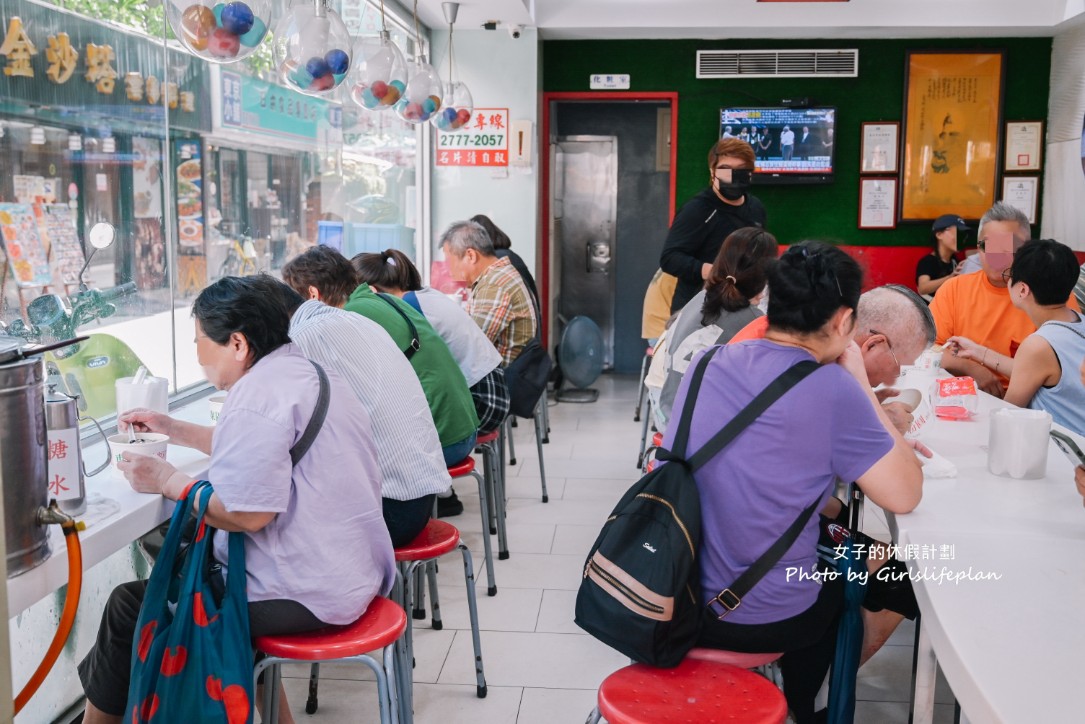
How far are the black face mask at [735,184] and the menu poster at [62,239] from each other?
3093 millimetres

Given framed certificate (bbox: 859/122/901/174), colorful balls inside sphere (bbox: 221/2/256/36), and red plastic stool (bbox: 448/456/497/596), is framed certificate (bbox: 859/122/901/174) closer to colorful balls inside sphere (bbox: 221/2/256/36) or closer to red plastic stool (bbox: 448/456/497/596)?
red plastic stool (bbox: 448/456/497/596)

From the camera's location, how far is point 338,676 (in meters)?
3.09

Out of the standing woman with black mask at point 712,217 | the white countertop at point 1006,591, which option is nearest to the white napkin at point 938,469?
the white countertop at point 1006,591

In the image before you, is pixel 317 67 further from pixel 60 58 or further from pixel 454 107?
pixel 454 107

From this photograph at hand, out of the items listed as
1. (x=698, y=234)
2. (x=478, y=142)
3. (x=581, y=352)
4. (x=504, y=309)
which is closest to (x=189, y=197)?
(x=504, y=309)

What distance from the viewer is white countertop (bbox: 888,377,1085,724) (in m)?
1.32

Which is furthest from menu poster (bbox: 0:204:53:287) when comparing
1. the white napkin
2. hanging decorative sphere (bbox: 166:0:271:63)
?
the white napkin

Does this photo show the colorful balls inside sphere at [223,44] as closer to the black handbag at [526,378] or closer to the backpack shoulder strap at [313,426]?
the backpack shoulder strap at [313,426]

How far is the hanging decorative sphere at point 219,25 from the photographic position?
229 centimetres

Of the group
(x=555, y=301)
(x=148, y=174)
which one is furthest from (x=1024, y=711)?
(x=555, y=301)

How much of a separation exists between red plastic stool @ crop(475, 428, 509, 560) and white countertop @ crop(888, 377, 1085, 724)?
1.86m

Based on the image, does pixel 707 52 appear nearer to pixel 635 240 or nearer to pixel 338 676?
pixel 635 240

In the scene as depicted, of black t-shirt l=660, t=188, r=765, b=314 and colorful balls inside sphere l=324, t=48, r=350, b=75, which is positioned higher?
colorful balls inside sphere l=324, t=48, r=350, b=75

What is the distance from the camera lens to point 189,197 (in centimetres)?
351
